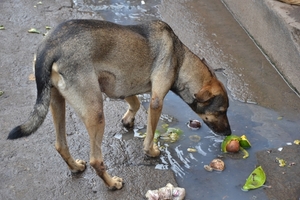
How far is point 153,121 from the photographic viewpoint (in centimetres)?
443

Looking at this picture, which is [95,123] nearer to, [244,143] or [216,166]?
[216,166]

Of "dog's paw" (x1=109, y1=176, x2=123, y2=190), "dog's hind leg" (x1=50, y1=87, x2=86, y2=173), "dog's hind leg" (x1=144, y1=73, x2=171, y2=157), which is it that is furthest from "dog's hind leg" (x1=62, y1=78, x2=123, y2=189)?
"dog's hind leg" (x1=144, y1=73, x2=171, y2=157)

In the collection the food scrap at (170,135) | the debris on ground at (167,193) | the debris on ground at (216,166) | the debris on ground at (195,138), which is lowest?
the food scrap at (170,135)

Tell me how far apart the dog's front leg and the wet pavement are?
0.36 ft

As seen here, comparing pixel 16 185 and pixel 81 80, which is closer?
pixel 81 80

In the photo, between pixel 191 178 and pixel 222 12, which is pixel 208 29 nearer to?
pixel 222 12

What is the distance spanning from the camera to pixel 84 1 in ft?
27.2

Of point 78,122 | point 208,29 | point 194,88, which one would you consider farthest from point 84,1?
point 194,88

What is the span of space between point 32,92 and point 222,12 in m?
3.95

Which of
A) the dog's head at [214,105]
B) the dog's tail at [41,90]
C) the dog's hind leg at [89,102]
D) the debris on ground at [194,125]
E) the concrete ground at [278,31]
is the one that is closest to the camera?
the dog's tail at [41,90]

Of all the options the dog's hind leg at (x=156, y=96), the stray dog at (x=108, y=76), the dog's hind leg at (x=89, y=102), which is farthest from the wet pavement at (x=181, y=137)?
the dog's hind leg at (x=89, y=102)

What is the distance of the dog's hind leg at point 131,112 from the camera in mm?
5051

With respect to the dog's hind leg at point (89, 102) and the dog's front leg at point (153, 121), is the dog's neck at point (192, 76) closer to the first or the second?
the dog's front leg at point (153, 121)

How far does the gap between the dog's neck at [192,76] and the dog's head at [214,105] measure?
0.06 meters
